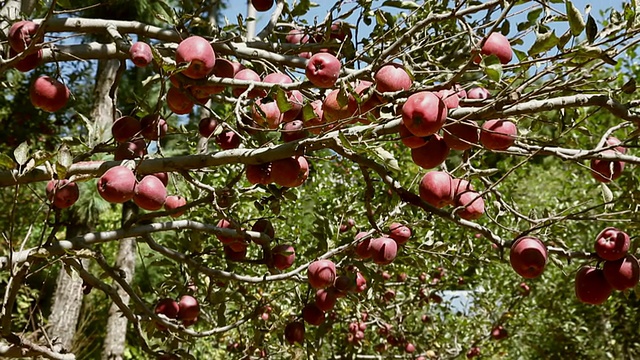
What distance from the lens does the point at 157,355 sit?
237cm

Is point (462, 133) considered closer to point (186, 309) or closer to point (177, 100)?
point (177, 100)

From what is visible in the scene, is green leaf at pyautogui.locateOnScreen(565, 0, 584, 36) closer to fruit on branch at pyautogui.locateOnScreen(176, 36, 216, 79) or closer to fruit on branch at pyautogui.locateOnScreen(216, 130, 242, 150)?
fruit on branch at pyautogui.locateOnScreen(176, 36, 216, 79)

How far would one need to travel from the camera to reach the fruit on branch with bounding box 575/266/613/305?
1.77 meters

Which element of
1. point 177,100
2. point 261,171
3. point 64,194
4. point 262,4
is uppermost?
point 262,4

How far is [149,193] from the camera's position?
1.69m

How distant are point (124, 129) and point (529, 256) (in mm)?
1327

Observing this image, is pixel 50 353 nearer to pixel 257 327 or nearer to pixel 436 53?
pixel 257 327

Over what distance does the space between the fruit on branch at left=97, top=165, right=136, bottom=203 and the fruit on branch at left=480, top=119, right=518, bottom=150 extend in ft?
3.23

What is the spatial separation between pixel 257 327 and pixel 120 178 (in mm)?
1477

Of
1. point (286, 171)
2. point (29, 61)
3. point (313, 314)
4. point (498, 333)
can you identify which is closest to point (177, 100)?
point (286, 171)

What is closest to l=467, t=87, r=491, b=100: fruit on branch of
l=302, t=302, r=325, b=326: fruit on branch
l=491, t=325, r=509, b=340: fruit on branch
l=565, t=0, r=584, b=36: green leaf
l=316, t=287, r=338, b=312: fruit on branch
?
l=565, t=0, r=584, b=36: green leaf

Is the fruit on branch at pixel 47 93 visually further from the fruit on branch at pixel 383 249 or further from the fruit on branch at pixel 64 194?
the fruit on branch at pixel 383 249

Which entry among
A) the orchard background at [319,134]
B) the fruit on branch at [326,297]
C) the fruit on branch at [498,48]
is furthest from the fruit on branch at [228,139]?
the fruit on branch at [498,48]

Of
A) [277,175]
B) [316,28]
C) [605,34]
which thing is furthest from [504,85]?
[316,28]
